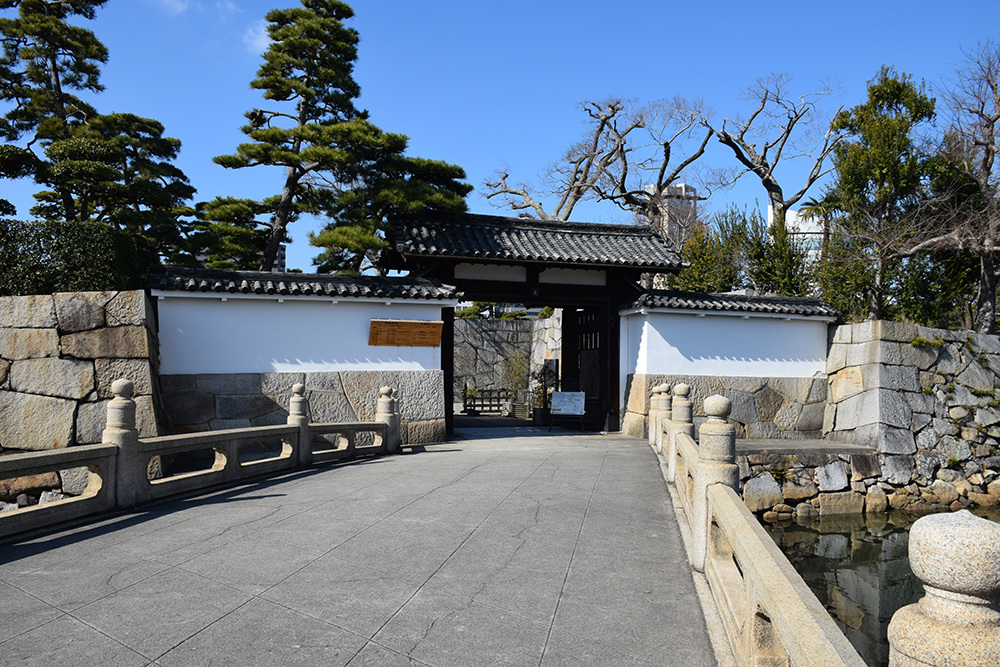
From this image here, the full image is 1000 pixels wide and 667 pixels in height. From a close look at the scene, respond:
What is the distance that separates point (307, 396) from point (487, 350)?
14231 millimetres

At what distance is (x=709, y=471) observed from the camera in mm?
Answer: 4996

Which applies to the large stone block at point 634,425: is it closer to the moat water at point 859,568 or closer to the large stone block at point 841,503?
the moat water at point 859,568

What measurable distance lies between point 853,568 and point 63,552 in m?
11.0

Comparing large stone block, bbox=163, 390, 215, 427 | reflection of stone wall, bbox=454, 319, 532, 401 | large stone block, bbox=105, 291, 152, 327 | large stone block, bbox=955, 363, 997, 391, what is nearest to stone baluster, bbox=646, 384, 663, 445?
large stone block, bbox=955, 363, 997, 391

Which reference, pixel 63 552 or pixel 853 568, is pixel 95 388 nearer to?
pixel 63 552

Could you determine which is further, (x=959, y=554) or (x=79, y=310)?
(x=79, y=310)

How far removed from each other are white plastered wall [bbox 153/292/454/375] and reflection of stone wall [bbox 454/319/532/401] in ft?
40.8

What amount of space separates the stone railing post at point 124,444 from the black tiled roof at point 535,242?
24.0 ft

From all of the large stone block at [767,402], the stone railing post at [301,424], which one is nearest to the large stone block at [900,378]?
the large stone block at [767,402]

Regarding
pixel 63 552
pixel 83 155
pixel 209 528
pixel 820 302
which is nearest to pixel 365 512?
pixel 209 528

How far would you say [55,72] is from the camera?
14.8 metres

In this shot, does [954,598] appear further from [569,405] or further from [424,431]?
[569,405]

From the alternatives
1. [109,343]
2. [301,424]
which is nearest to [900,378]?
[301,424]

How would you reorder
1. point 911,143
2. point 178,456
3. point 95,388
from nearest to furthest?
point 95,388
point 178,456
point 911,143
